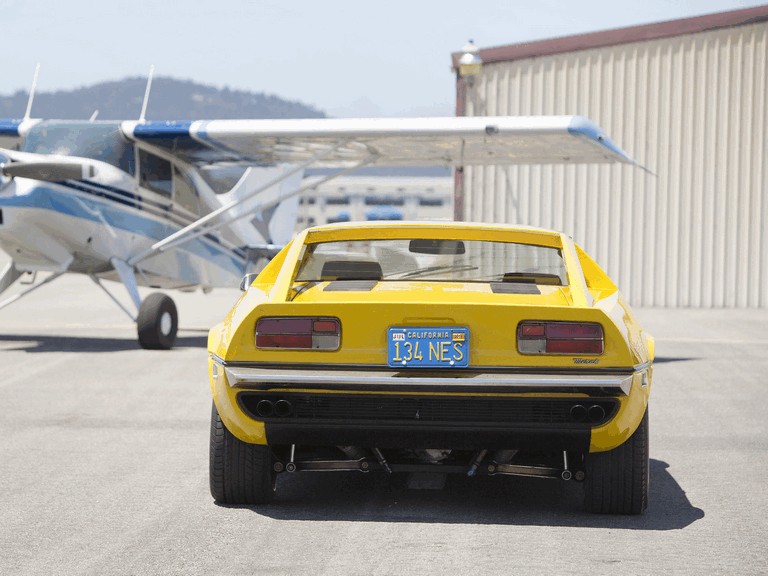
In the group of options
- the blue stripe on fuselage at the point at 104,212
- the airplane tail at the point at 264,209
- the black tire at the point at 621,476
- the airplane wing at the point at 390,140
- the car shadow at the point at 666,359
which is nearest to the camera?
the black tire at the point at 621,476

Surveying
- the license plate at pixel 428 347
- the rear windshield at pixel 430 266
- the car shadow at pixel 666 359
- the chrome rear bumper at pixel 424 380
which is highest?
the rear windshield at pixel 430 266

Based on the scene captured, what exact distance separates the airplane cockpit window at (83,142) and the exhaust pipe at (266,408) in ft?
32.7

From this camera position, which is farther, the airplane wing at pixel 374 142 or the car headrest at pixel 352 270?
the airplane wing at pixel 374 142

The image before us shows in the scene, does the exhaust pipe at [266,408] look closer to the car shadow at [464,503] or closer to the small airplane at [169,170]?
the car shadow at [464,503]

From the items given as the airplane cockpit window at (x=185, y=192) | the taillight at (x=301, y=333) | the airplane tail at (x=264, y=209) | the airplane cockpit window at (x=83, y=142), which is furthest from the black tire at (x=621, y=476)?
the airplane tail at (x=264, y=209)

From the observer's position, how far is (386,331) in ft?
15.5

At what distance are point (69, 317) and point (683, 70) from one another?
11.9m

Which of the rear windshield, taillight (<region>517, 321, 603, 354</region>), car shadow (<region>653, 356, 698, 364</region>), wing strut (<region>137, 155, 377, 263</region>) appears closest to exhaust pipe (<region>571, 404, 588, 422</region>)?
taillight (<region>517, 321, 603, 354</region>)

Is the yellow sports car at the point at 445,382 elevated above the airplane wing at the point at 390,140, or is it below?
below

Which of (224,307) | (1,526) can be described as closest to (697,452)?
(1,526)

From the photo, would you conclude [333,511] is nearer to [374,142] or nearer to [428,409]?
[428,409]

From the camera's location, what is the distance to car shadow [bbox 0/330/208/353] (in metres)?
13.0

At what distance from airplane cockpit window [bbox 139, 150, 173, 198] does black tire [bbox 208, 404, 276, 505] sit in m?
10.3

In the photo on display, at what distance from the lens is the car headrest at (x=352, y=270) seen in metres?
5.57
